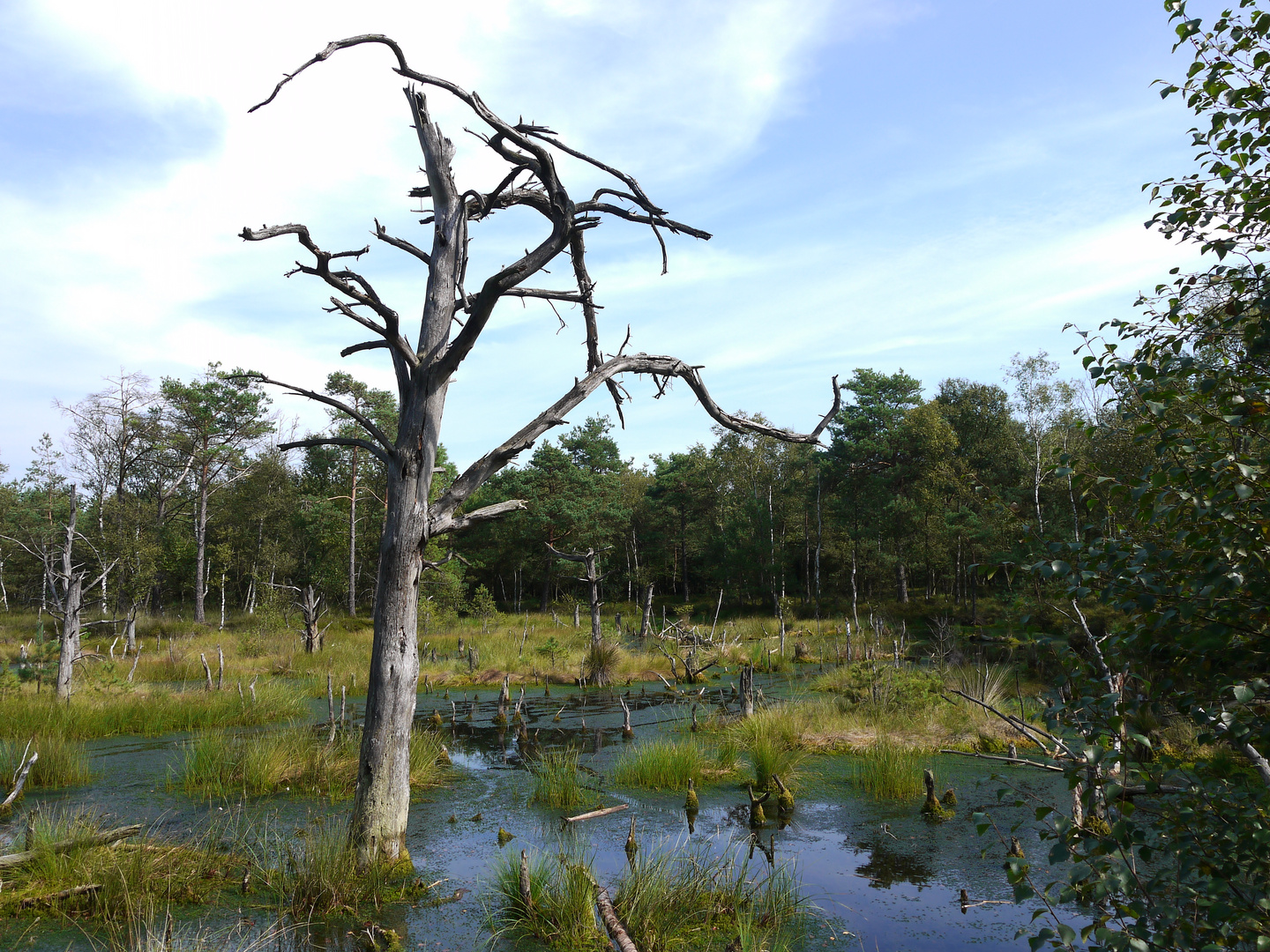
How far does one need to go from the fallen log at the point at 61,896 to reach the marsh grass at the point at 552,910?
8.81 feet

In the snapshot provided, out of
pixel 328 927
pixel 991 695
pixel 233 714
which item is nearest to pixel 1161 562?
pixel 328 927

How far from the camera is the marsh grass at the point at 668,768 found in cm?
911

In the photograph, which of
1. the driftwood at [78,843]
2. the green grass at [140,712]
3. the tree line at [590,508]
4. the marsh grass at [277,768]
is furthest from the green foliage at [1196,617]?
the tree line at [590,508]

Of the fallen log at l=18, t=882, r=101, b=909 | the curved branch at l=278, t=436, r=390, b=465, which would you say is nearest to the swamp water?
the fallen log at l=18, t=882, r=101, b=909

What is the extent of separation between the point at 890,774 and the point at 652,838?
324cm

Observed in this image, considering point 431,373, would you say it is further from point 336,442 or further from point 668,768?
point 668,768

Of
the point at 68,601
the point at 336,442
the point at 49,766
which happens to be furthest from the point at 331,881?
the point at 68,601

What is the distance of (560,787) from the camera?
825 cm

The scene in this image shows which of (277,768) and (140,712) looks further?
(140,712)

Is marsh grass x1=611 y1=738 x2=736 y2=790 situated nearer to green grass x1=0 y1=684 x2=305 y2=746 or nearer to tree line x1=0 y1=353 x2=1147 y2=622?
green grass x1=0 y1=684 x2=305 y2=746

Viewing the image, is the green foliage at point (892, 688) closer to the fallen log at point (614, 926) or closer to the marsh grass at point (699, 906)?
the marsh grass at point (699, 906)

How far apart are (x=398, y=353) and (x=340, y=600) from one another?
3739 cm

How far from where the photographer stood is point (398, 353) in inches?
229

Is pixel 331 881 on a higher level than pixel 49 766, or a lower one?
higher
